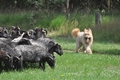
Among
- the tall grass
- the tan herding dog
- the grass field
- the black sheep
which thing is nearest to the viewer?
the grass field

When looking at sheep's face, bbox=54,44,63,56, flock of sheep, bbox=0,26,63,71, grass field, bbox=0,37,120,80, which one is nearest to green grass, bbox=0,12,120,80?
grass field, bbox=0,37,120,80

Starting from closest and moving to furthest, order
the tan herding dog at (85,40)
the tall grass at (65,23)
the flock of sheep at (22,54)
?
the flock of sheep at (22,54), the tan herding dog at (85,40), the tall grass at (65,23)

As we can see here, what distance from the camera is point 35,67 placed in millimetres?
14273

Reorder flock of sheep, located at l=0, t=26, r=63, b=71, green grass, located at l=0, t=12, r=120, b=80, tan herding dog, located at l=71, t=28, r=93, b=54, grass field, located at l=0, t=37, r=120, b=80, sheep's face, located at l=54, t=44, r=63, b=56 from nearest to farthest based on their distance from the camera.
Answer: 1. grass field, located at l=0, t=37, r=120, b=80
2. green grass, located at l=0, t=12, r=120, b=80
3. flock of sheep, located at l=0, t=26, r=63, b=71
4. sheep's face, located at l=54, t=44, r=63, b=56
5. tan herding dog, located at l=71, t=28, r=93, b=54

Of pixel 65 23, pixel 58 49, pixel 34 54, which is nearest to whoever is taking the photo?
pixel 34 54

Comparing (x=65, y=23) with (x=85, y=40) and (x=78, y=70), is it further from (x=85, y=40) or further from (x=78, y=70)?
(x=78, y=70)

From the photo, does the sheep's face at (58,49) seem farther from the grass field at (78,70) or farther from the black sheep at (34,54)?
the black sheep at (34,54)

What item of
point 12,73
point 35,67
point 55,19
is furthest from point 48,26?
point 12,73

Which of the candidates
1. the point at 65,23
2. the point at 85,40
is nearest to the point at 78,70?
the point at 85,40

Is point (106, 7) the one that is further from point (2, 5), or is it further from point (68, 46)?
point (68, 46)

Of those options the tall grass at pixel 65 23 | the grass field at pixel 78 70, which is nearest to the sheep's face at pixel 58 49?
the grass field at pixel 78 70

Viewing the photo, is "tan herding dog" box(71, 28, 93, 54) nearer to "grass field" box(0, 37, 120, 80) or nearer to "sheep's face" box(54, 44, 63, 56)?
"grass field" box(0, 37, 120, 80)

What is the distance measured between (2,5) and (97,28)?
16.5 metres

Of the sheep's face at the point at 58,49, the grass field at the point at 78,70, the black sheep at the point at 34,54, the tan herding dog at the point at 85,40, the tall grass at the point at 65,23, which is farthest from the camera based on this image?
the tall grass at the point at 65,23
